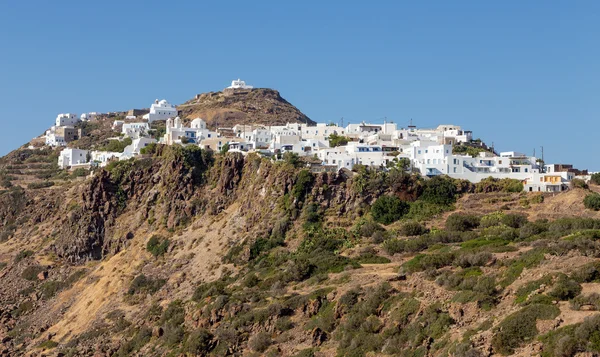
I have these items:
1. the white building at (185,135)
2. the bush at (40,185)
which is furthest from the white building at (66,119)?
the white building at (185,135)

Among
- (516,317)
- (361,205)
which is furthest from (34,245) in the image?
(516,317)

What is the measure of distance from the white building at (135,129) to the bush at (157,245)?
109ft

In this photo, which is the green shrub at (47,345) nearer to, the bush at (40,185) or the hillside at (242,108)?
the bush at (40,185)

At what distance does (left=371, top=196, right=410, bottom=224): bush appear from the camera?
5831 cm

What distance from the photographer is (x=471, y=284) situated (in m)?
39.9

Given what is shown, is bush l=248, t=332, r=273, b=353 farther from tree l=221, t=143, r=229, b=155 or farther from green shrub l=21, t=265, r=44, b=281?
tree l=221, t=143, r=229, b=155

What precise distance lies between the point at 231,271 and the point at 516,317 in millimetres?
26826

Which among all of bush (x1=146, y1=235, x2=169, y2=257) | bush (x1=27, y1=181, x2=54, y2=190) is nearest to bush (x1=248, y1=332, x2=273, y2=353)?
bush (x1=146, y1=235, x2=169, y2=257)

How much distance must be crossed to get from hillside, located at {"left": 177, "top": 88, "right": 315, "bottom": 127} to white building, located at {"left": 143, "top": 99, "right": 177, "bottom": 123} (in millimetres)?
1403

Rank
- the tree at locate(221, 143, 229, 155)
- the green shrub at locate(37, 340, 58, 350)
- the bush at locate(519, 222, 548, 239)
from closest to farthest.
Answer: the bush at locate(519, 222, 548, 239) < the green shrub at locate(37, 340, 58, 350) < the tree at locate(221, 143, 229, 155)

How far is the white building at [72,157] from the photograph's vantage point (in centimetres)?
9212

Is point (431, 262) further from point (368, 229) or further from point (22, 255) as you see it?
point (22, 255)

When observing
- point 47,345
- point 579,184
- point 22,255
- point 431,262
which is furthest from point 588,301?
point 22,255

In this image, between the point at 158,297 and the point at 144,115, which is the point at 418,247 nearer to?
the point at 158,297
